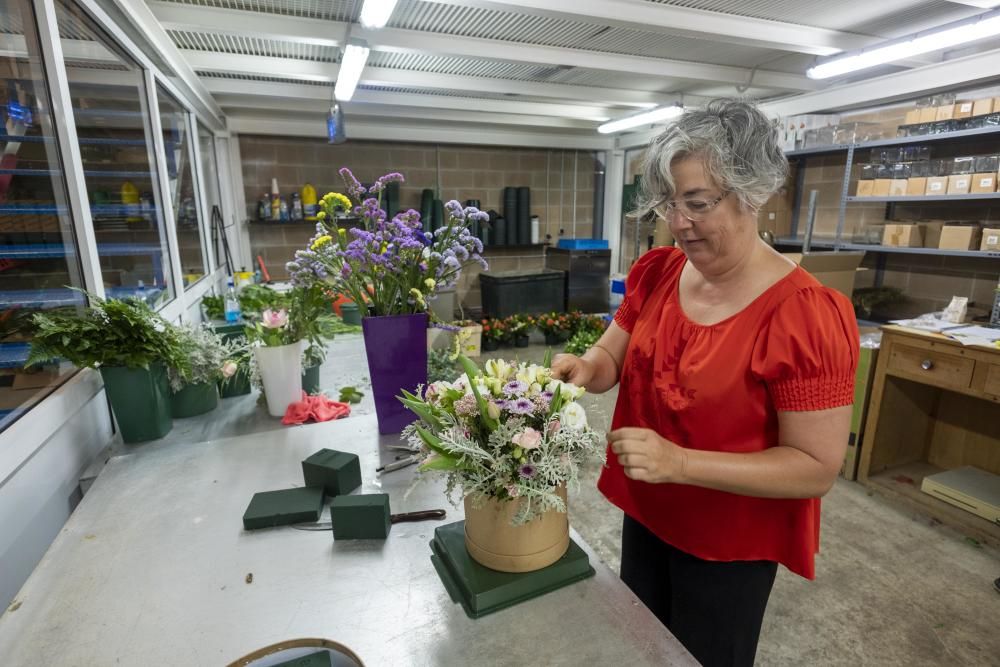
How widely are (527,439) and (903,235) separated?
13.9 feet

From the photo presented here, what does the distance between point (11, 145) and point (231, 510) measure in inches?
46.1

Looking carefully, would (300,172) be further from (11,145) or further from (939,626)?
(939,626)

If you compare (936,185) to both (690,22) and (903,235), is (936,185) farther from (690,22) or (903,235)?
(690,22)

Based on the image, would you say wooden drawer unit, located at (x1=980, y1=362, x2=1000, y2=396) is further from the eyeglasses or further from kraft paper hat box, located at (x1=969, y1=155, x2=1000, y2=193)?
the eyeglasses

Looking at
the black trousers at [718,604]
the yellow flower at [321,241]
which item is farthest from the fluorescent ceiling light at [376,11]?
the black trousers at [718,604]

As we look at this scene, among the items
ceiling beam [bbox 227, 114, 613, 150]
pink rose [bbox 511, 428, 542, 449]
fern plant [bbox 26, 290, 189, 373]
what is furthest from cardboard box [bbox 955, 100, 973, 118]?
fern plant [bbox 26, 290, 189, 373]

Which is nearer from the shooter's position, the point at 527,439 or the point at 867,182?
the point at 527,439

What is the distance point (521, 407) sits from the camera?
0.79m

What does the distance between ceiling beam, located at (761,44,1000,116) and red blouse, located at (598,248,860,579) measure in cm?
293

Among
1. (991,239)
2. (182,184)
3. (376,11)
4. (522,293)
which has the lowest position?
(522,293)

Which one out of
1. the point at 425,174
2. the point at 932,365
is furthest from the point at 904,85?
the point at 425,174

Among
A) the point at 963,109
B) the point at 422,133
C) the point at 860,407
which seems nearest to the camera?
the point at 860,407

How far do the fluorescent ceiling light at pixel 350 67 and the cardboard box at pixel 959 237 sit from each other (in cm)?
393

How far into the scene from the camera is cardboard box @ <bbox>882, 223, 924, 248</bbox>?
12.0 feet
